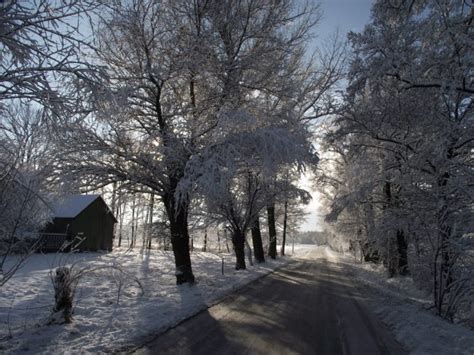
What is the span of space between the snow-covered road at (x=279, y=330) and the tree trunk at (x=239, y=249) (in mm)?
9366

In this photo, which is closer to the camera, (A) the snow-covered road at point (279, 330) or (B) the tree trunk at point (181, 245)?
(A) the snow-covered road at point (279, 330)

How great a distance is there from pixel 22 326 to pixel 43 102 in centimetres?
501

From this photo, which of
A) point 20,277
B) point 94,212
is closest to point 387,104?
point 20,277

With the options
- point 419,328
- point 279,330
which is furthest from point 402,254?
point 279,330

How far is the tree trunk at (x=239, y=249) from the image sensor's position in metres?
22.3

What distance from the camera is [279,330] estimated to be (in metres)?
8.23

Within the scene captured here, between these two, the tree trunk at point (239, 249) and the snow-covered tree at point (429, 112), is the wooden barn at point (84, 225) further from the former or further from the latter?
the snow-covered tree at point (429, 112)

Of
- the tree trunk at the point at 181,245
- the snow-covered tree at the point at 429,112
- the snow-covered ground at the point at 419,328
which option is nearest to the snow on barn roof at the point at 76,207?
the tree trunk at the point at 181,245

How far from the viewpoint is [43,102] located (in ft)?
16.1

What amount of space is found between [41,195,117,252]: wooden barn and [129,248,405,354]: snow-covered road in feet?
64.0

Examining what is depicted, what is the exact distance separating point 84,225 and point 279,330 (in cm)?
2742

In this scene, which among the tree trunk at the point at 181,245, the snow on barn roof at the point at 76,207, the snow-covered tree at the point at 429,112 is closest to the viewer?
the snow-covered tree at the point at 429,112

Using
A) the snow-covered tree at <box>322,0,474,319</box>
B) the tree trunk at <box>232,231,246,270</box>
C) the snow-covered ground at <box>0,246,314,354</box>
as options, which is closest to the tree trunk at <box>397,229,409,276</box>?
the snow-covered tree at <box>322,0,474,319</box>

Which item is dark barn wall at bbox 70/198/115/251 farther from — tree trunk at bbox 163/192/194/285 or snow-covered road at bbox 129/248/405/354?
snow-covered road at bbox 129/248/405/354
